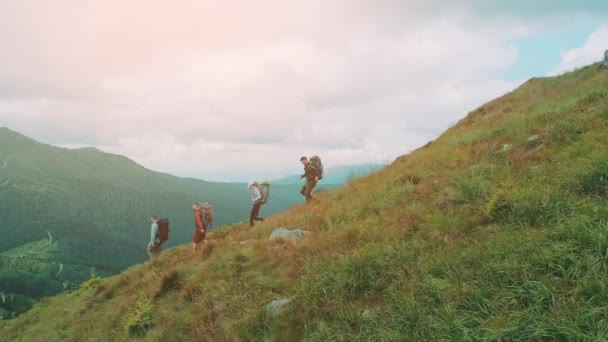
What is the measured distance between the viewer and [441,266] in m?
6.59

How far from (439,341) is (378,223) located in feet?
16.7

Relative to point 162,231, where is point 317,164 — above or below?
above

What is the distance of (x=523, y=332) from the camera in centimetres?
480

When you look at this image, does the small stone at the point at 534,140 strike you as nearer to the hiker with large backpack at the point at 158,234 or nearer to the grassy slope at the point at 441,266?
the grassy slope at the point at 441,266

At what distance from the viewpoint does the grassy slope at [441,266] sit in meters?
5.28

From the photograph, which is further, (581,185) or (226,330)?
(226,330)

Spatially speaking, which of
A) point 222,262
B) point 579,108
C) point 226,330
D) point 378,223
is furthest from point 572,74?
point 226,330

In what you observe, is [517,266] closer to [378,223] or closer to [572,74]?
[378,223]

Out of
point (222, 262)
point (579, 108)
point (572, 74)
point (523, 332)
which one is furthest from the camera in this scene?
point (572, 74)

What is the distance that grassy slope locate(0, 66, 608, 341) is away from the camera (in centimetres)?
528

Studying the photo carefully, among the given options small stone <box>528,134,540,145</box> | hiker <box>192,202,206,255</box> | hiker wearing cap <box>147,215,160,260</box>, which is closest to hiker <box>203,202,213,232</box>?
hiker <box>192,202,206,255</box>

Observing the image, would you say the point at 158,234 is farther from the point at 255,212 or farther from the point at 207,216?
the point at 255,212

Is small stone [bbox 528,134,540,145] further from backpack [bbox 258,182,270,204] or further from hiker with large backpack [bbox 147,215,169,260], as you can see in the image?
hiker with large backpack [bbox 147,215,169,260]

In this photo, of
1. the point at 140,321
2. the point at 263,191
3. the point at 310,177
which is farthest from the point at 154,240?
the point at 140,321
